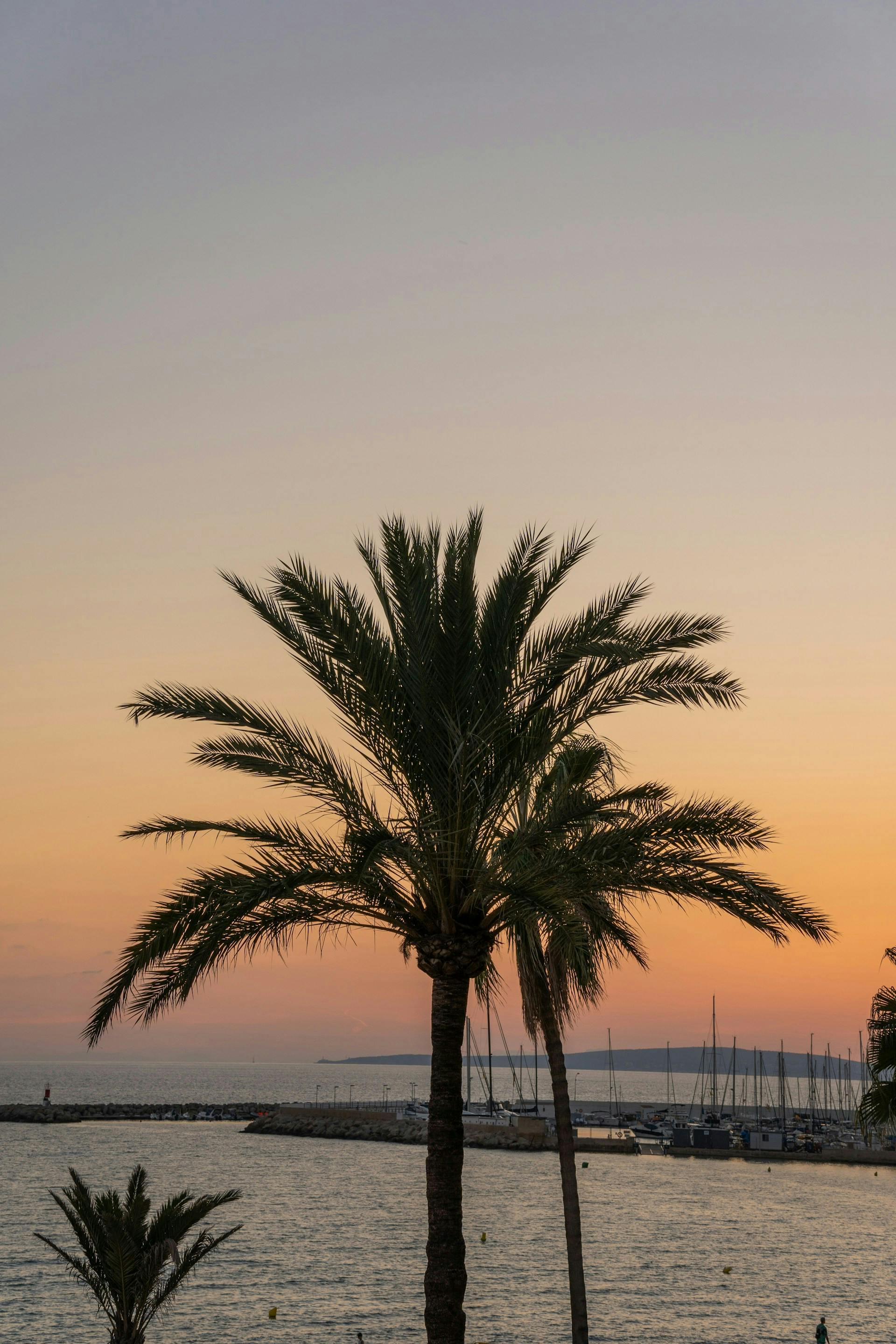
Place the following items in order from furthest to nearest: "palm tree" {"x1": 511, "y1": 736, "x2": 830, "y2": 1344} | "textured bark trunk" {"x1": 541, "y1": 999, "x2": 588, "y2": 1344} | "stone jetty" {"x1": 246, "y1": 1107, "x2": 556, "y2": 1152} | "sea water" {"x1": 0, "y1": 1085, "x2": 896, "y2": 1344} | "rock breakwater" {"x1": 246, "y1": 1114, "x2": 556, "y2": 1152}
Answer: "stone jetty" {"x1": 246, "y1": 1107, "x2": 556, "y2": 1152} < "rock breakwater" {"x1": 246, "y1": 1114, "x2": 556, "y2": 1152} < "sea water" {"x1": 0, "y1": 1085, "x2": 896, "y2": 1344} < "textured bark trunk" {"x1": 541, "y1": 999, "x2": 588, "y2": 1344} < "palm tree" {"x1": 511, "y1": 736, "x2": 830, "y2": 1344}

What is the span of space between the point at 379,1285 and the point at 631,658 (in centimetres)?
4072

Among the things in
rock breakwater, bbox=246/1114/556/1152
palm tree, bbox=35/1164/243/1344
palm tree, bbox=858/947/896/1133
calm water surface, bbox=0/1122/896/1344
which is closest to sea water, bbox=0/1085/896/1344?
calm water surface, bbox=0/1122/896/1344

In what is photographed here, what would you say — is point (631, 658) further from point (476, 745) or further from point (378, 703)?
point (378, 703)

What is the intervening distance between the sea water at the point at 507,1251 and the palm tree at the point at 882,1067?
24.5 metres

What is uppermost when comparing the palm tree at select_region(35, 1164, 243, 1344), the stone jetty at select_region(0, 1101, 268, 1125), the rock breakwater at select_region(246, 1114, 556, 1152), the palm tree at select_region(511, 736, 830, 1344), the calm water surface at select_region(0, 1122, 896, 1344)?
the palm tree at select_region(511, 736, 830, 1344)

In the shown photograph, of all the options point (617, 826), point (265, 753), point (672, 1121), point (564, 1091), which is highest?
point (265, 753)

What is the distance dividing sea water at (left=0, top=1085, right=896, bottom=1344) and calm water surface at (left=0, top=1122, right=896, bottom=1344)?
0.56 ft

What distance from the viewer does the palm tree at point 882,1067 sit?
1462 centimetres

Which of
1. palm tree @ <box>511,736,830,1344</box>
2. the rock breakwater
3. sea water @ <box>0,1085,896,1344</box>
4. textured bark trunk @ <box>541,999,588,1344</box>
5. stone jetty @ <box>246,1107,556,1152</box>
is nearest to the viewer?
palm tree @ <box>511,736,830,1344</box>

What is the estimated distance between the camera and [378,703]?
1309cm

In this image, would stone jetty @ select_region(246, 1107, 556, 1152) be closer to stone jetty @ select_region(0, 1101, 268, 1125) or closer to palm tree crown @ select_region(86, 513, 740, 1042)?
stone jetty @ select_region(0, 1101, 268, 1125)

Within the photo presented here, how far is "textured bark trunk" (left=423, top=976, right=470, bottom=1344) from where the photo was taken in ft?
41.0

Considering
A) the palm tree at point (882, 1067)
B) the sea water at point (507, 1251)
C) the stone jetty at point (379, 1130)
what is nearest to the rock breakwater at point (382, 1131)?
the stone jetty at point (379, 1130)

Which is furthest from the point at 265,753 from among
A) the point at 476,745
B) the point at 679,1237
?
the point at 679,1237
